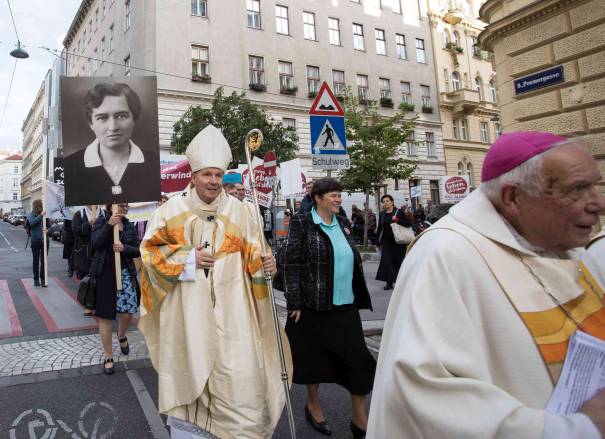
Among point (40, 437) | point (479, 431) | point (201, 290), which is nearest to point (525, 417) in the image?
point (479, 431)

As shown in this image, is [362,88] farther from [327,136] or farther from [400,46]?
[327,136]

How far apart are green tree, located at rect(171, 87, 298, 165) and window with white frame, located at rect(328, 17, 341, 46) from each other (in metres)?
12.4

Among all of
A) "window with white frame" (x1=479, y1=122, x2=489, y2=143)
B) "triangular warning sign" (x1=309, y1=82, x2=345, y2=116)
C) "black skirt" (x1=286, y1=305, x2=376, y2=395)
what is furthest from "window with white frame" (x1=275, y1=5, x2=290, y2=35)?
"black skirt" (x1=286, y1=305, x2=376, y2=395)

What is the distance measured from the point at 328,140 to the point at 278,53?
81.1ft

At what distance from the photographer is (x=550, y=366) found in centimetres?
113

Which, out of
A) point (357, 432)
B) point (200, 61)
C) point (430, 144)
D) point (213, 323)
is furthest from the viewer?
point (430, 144)

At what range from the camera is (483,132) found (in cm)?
3634

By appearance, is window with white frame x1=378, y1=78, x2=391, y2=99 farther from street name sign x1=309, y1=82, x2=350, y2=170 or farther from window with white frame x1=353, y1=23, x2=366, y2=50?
street name sign x1=309, y1=82, x2=350, y2=170

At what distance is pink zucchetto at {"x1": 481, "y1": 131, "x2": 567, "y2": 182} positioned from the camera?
1.25 m

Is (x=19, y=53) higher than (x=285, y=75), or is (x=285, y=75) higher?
(x=285, y=75)

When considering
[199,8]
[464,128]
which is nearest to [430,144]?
[464,128]

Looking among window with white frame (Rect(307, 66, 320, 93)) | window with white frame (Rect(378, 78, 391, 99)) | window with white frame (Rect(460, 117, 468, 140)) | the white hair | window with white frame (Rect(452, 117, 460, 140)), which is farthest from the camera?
window with white frame (Rect(460, 117, 468, 140))

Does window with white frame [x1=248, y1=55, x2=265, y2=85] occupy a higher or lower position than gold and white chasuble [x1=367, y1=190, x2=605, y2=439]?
higher

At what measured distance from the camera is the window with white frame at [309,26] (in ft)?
98.0
